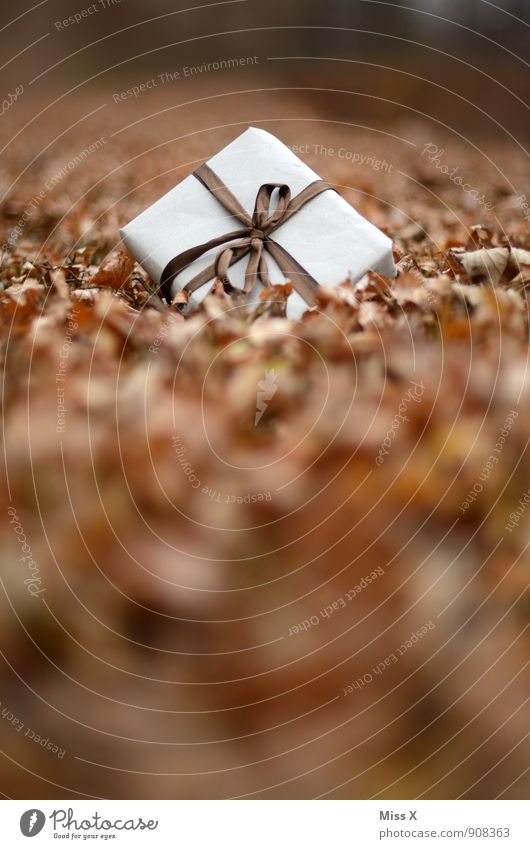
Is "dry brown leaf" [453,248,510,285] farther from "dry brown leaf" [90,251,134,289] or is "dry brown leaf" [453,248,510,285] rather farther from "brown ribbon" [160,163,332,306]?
"dry brown leaf" [90,251,134,289]

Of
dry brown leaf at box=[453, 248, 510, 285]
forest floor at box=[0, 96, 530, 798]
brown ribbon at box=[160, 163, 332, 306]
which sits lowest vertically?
forest floor at box=[0, 96, 530, 798]

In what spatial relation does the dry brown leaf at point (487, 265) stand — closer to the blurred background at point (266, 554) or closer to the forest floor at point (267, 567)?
the blurred background at point (266, 554)

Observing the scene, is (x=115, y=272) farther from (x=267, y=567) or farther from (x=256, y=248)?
(x=267, y=567)

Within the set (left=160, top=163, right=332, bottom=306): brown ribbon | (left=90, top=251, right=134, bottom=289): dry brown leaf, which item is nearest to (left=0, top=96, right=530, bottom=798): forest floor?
→ (left=160, top=163, right=332, bottom=306): brown ribbon

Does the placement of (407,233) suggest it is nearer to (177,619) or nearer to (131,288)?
(131,288)

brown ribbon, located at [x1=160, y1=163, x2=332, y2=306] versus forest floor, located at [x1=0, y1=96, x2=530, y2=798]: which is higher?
brown ribbon, located at [x1=160, y1=163, x2=332, y2=306]

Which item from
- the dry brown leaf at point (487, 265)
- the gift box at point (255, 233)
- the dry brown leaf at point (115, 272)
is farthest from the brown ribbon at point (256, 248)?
the dry brown leaf at point (487, 265)

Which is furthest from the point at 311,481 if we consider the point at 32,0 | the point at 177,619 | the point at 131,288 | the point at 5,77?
the point at 5,77

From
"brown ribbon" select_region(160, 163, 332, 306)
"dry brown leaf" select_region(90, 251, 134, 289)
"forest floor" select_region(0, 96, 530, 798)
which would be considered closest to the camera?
"forest floor" select_region(0, 96, 530, 798)

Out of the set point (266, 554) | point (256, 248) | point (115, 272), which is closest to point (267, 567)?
point (266, 554)
